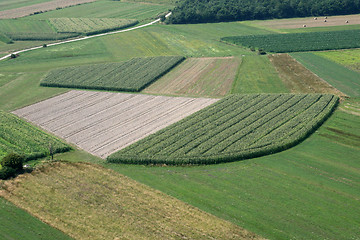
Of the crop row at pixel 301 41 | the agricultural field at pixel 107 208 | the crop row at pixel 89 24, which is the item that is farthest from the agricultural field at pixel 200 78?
the crop row at pixel 89 24

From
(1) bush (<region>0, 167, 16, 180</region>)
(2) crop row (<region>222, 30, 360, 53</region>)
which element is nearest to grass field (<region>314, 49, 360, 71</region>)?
(2) crop row (<region>222, 30, 360, 53</region>)

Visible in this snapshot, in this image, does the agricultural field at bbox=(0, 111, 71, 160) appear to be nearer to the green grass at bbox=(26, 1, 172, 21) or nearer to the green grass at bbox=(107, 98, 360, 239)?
the green grass at bbox=(107, 98, 360, 239)

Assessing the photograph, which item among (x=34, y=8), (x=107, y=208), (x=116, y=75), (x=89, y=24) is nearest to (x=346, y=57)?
(x=116, y=75)

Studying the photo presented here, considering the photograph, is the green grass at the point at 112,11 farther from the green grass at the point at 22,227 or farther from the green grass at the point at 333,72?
the green grass at the point at 22,227

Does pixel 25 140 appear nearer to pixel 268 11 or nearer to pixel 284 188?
pixel 284 188

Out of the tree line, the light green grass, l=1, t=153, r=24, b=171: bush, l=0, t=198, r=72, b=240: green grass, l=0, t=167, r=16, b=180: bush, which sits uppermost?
the light green grass
